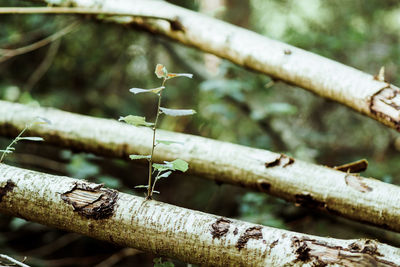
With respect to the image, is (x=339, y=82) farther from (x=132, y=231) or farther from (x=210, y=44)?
(x=132, y=231)

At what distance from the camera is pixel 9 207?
33.8 inches

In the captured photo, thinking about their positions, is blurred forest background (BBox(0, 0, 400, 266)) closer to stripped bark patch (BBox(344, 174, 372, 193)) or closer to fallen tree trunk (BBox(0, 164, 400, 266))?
stripped bark patch (BBox(344, 174, 372, 193))

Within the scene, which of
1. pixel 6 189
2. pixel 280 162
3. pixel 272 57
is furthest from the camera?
pixel 272 57

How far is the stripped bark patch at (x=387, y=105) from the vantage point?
115 cm

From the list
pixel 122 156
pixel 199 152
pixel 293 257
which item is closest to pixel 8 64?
pixel 122 156

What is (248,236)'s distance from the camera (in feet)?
2.58

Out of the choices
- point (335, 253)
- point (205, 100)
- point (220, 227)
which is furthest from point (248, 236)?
point (205, 100)

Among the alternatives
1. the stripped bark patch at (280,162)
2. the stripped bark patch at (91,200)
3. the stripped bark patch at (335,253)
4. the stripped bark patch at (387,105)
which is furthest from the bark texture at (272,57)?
the stripped bark patch at (91,200)

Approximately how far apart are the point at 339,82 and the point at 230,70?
1.43m

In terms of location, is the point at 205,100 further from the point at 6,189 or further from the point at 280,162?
the point at 6,189

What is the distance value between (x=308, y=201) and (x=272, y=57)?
1.99 ft

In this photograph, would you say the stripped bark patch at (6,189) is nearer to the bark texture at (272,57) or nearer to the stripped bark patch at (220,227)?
the stripped bark patch at (220,227)

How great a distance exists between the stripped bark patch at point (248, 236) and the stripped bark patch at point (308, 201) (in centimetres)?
43

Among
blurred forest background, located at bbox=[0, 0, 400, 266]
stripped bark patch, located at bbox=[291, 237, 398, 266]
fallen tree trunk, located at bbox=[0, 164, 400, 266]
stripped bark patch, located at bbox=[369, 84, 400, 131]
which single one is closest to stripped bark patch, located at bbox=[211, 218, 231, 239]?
fallen tree trunk, located at bbox=[0, 164, 400, 266]
